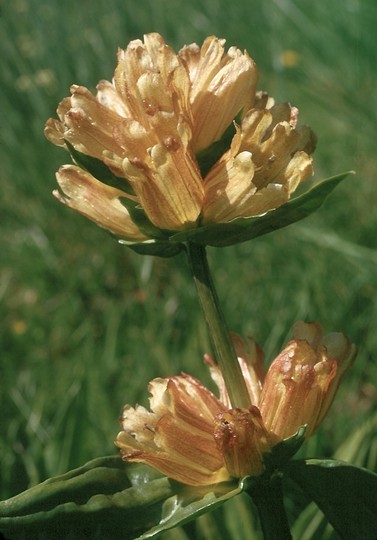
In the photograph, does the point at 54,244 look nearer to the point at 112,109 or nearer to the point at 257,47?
the point at 257,47

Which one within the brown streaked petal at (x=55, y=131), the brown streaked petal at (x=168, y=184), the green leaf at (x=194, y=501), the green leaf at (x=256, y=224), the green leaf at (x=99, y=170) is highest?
the brown streaked petal at (x=55, y=131)

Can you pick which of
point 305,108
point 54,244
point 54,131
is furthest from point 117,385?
point 305,108

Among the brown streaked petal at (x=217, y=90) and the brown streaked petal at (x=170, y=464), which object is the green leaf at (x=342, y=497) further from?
the brown streaked petal at (x=217, y=90)

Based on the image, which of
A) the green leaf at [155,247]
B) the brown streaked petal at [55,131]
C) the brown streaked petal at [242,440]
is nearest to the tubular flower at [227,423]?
the brown streaked petal at [242,440]

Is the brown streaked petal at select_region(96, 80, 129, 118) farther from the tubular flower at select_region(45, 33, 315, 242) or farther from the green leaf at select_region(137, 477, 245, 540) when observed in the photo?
the green leaf at select_region(137, 477, 245, 540)

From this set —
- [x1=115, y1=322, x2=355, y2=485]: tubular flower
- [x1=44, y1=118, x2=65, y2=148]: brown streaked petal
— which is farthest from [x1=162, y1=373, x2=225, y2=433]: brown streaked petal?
[x1=44, y1=118, x2=65, y2=148]: brown streaked petal

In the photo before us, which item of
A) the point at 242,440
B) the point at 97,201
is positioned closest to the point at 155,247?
the point at 97,201

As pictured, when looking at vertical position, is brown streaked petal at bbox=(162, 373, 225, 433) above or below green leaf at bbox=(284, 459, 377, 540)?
above
